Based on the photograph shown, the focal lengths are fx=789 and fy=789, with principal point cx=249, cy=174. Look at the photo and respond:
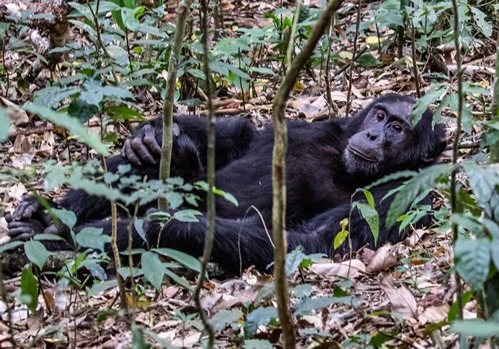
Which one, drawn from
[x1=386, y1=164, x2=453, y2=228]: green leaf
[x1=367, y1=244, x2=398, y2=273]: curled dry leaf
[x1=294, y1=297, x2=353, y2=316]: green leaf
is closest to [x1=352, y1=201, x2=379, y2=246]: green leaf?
[x1=367, y1=244, x2=398, y2=273]: curled dry leaf

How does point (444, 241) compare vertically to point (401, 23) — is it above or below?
below

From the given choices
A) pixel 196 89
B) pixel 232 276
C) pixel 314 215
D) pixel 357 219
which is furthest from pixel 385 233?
pixel 196 89

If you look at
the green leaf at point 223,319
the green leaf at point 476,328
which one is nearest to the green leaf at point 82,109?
the green leaf at point 223,319

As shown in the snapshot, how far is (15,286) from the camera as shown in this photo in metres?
4.78

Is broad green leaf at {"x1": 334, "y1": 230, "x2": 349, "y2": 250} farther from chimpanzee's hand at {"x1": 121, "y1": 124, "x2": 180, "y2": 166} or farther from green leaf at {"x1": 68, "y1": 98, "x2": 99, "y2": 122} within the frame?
green leaf at {"x1": 68, "y1": 98, "x2": 99, "y2": 122}

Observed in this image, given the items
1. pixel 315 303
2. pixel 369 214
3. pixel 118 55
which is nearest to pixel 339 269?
pixel 369 214

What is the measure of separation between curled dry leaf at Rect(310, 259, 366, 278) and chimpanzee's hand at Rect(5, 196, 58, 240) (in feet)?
6.23

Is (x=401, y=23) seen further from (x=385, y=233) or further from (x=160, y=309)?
(x=160, y=309)

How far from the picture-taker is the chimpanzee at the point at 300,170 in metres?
5.50

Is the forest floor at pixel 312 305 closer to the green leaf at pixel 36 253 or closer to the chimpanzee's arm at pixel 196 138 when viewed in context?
the green leaf at pixel 36 253

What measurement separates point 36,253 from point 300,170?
2.69 m

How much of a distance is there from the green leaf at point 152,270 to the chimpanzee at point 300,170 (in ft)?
5.06

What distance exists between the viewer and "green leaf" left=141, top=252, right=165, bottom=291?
Result: 376cm

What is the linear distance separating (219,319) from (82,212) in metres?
3.12
